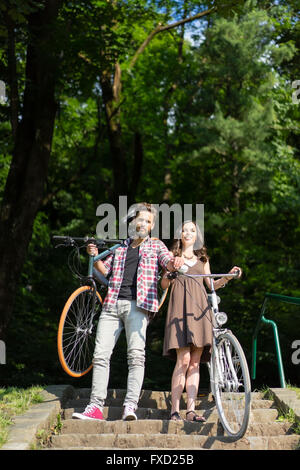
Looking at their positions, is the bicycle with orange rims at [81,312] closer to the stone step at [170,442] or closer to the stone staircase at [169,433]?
the stone staircase at [169,433]

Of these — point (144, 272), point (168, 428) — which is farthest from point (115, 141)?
point (168, 428)

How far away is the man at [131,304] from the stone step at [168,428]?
5.6 inches

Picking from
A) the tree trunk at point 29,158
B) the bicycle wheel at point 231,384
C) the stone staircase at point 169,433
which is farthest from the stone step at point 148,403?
the tree trunk at point 29,158

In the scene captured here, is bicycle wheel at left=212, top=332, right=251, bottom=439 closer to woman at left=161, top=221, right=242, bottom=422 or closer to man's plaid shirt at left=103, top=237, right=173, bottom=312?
woman at left=161, top=221, right=242, bottom=422

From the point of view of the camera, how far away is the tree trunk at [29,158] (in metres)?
8.48

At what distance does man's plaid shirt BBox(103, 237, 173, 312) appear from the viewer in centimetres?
519

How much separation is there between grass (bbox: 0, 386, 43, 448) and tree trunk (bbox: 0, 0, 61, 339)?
2.50m

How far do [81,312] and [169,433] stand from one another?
1.48 meters

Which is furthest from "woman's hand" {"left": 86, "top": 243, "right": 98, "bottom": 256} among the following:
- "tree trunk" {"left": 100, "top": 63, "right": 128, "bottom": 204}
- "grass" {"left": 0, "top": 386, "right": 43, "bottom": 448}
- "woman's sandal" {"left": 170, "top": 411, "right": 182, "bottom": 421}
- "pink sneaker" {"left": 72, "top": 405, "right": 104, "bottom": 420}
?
"tree trunk" {"left": 100, "top": 63, "right": 128, "bottom": 204}

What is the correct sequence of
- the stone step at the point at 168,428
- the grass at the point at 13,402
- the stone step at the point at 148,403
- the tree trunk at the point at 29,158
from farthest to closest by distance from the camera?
the tree trunk at the point at 29,158 < the stone step at the point at 148,403 < the stone step at the point at 168,428 < the grass at the point at 13,402

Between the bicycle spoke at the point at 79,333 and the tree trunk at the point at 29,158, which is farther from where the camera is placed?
the tree trunk at the point at 29,158

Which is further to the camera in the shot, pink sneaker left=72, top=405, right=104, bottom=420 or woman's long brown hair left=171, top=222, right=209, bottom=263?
woman's long brown hair left=171, top=222, right=209, bottom=263

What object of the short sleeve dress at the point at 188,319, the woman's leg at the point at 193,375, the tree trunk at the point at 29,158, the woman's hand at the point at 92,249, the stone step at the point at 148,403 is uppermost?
the tree trunk at the point at 29,158
